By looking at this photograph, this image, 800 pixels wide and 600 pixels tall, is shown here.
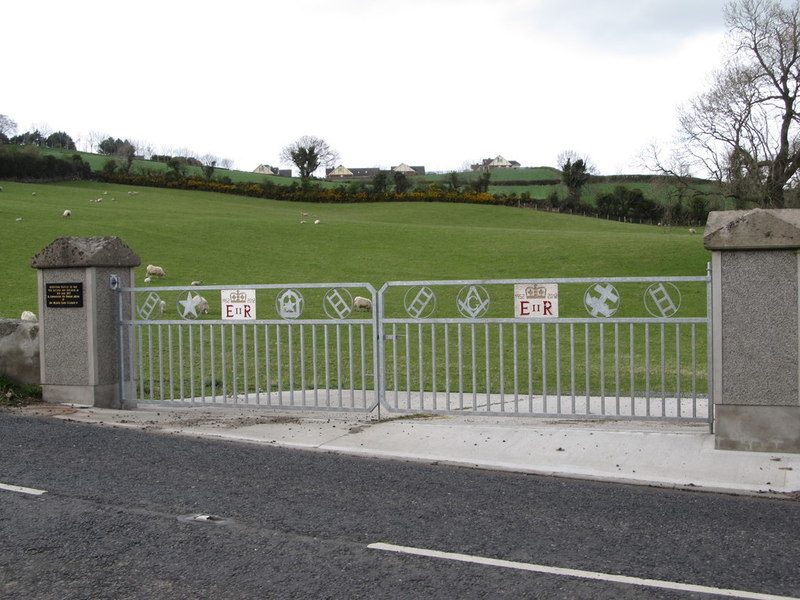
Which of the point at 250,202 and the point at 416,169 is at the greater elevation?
the point at 416,169

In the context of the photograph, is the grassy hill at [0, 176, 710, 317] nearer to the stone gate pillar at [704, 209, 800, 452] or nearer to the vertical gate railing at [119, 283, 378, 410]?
the vertical gate railing at [119, 283, 378, 410]

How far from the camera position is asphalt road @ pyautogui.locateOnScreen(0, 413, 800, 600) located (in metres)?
4.51

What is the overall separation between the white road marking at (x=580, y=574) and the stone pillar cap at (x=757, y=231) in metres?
3.96

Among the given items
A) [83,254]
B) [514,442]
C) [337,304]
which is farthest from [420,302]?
[83,254]

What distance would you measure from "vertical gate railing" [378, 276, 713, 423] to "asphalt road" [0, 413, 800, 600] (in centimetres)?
198

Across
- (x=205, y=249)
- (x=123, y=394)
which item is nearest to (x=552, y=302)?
(x=123, y=394)

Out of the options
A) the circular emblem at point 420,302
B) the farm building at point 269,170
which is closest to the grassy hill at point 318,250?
the circular emblem at point 420,302

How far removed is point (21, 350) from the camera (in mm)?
11594

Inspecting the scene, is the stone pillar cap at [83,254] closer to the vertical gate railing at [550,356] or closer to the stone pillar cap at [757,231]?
the vertical gate railing at [550,356]

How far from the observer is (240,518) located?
572 cm

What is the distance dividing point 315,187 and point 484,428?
73246 mm

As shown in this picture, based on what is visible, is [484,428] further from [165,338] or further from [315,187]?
[315,187]

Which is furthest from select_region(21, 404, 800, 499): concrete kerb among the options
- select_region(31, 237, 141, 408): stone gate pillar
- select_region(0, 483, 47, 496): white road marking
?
select_region(0, 483, 47, 496): white road marking

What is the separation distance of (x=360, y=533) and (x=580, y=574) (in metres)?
1.47
